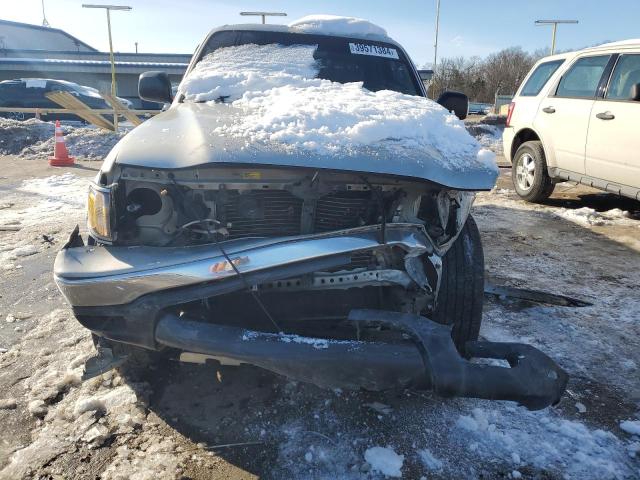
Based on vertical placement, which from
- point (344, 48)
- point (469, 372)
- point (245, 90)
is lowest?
point (469, 372)

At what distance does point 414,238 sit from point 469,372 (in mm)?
577

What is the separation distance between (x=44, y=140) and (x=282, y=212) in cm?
1204

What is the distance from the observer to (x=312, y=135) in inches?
85.8

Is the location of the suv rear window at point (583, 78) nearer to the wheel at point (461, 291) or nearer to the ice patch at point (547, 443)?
the wheel at point (461, 291)

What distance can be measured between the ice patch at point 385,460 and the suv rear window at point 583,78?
5.45 m

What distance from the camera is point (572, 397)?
95.3 inches

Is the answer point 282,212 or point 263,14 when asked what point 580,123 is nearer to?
point 282,212

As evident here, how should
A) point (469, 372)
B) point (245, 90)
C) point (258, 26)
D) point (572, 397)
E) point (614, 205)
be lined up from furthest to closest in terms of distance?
point (614, 205)
point (258, 26)
point (245, 90)
point (572, 397)
point (469, 372)

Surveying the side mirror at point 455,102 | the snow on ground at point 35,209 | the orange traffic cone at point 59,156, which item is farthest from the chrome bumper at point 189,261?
the orange traffic cone at point 59,156

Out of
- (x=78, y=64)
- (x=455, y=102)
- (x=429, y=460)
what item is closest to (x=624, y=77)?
(x=455, y=102)

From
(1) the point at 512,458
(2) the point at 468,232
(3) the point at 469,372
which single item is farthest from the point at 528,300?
(3) the point at 469,372

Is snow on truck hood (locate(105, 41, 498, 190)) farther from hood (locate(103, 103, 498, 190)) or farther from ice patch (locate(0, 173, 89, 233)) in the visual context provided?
ice patch (locate(0, 173, 89, 233))

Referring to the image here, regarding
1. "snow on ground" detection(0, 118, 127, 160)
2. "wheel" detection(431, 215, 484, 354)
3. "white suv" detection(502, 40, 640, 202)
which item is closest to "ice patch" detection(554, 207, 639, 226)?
"white suv" detection(502, 40, 640, 202)

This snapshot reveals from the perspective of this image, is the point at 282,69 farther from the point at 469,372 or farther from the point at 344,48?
the point at 469,372
